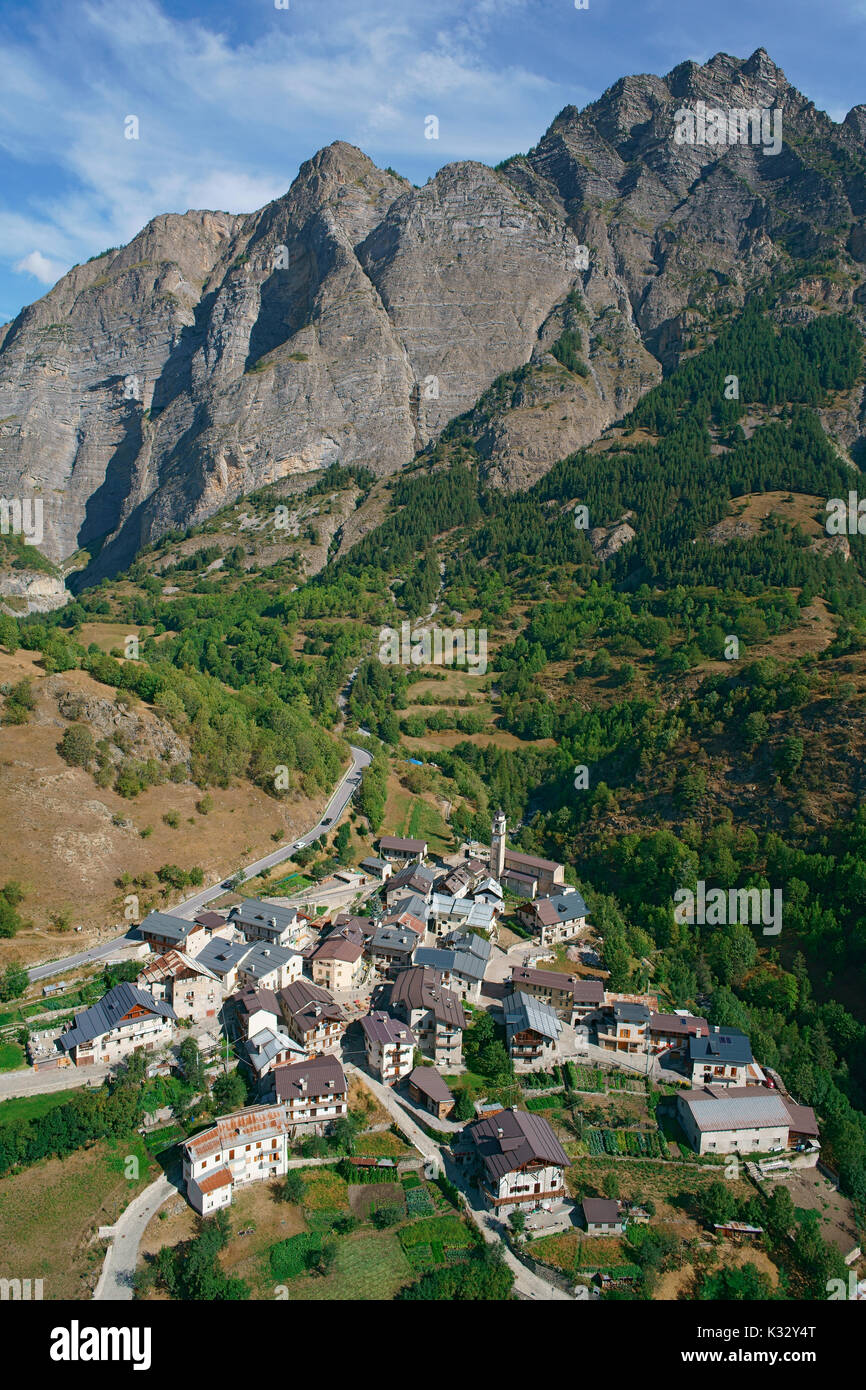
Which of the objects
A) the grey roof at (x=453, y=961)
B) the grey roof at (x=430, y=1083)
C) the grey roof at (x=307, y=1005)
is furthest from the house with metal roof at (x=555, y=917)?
the grey roof at (x=307, y=1005)

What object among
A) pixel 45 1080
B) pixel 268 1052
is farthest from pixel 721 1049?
pixel 45 1080

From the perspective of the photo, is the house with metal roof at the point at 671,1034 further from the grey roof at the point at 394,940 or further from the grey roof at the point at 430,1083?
the grey roof at the point at 394,940

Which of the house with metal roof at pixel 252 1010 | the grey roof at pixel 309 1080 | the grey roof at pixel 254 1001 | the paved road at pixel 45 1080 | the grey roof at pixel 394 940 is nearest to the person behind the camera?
the paved road at pixel 45 1080

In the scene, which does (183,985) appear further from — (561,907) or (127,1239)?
(561,907)

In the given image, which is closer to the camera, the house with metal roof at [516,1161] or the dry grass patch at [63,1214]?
the dry grass patch at [63,1214]

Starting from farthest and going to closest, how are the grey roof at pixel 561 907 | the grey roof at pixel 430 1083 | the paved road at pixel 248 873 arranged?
1. the grey roof at pixel 561 907
2. the paved road at pixel 248 873
3. the grey roof at pixel 430 1083

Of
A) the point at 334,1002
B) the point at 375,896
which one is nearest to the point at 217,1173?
the point at 334,1002

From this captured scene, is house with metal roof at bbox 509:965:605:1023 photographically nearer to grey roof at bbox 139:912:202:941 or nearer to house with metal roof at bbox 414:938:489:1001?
house with metal roof at bbox 414:938:489:1001
